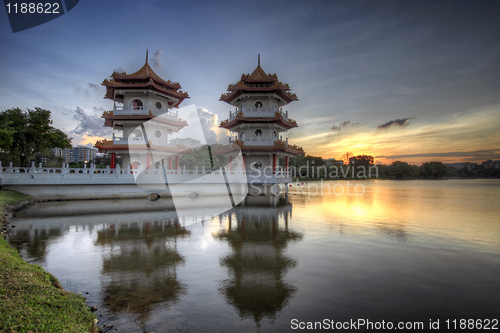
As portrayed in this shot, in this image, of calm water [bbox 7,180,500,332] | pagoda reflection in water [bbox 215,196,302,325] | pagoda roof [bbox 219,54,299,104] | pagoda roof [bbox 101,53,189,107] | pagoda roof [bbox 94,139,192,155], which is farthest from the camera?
pagoda roof [bbox 219,54,299,104]

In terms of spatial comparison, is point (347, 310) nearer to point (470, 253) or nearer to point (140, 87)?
point (470, 253)

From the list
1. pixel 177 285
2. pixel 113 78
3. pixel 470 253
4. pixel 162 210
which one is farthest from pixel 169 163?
pixel 470 253

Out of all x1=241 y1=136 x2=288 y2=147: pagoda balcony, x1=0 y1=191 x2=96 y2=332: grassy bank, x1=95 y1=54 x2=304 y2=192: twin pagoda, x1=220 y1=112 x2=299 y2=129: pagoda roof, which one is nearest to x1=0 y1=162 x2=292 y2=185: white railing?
x1=95 y1=54 x2=304 y2=192: twin pagoda

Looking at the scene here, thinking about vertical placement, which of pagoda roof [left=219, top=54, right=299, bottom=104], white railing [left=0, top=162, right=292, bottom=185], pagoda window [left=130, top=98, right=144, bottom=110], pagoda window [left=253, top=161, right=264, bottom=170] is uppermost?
pagoda roof [left=219, top=54, right=299, bottom=104]

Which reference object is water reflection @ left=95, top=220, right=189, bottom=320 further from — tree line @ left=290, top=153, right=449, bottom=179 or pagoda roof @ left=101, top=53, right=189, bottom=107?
tree line @ left=290, top=153, right=449, bottom=179

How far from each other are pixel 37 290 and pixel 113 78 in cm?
2936

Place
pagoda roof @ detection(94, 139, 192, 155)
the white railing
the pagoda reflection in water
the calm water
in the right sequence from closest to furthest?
the calm water
the pagoda reflection in water
the white railing
pagoda roof @ detection(94, 139, 192, 155)

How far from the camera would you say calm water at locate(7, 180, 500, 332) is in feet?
17.7

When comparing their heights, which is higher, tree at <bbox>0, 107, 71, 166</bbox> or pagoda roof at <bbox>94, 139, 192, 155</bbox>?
tree at <bbox>0, 107, 71, 166</bbox>

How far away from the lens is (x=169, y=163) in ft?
103

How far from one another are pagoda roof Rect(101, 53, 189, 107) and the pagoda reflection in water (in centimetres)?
2048

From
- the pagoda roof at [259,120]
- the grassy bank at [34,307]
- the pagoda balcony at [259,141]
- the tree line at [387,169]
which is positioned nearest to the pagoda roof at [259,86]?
the pagoda roof at [259,120]

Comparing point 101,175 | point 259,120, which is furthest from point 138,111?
point 259,120

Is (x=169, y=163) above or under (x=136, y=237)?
Answer: above
